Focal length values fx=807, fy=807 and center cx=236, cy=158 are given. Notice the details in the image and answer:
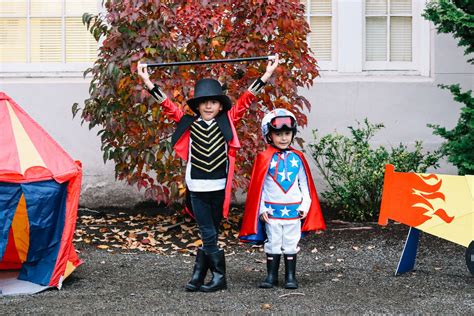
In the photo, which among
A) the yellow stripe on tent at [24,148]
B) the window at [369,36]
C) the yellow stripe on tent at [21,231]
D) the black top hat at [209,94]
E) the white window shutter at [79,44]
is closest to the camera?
the yellow stripe on tent at [24,148]

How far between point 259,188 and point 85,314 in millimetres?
1736

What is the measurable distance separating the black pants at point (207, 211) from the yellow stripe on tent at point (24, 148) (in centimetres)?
120

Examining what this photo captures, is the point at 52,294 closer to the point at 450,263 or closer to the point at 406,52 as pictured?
the point at 450,263

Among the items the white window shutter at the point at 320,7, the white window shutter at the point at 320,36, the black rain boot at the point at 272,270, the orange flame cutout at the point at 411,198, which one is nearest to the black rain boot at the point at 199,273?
the black rain boot at the point at 272,270

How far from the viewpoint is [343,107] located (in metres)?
9.89

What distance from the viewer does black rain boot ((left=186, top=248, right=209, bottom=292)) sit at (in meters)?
6.20

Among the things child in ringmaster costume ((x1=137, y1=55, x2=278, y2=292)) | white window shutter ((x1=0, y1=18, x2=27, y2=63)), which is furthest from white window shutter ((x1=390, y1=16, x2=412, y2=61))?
white window shutter ((x1=0, y1=18, x2=27, y2=63))

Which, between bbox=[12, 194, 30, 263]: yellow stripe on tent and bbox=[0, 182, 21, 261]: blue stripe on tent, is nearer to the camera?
bbox=[0, 182, 21, 261]: blue stripe on tent

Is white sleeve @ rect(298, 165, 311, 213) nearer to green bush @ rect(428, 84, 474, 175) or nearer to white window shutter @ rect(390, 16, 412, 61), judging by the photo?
green bush @ rect(428, 84, 474, 175)

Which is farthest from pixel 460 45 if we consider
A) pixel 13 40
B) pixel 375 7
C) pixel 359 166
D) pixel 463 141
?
pixel 13 40

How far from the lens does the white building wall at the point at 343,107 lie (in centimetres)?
982

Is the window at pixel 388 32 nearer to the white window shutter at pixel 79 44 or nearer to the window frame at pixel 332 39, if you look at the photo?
the window frame at pixel 332 39

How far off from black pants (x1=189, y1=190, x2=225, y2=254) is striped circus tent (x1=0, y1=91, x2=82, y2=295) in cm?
93

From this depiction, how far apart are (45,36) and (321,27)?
352cm
